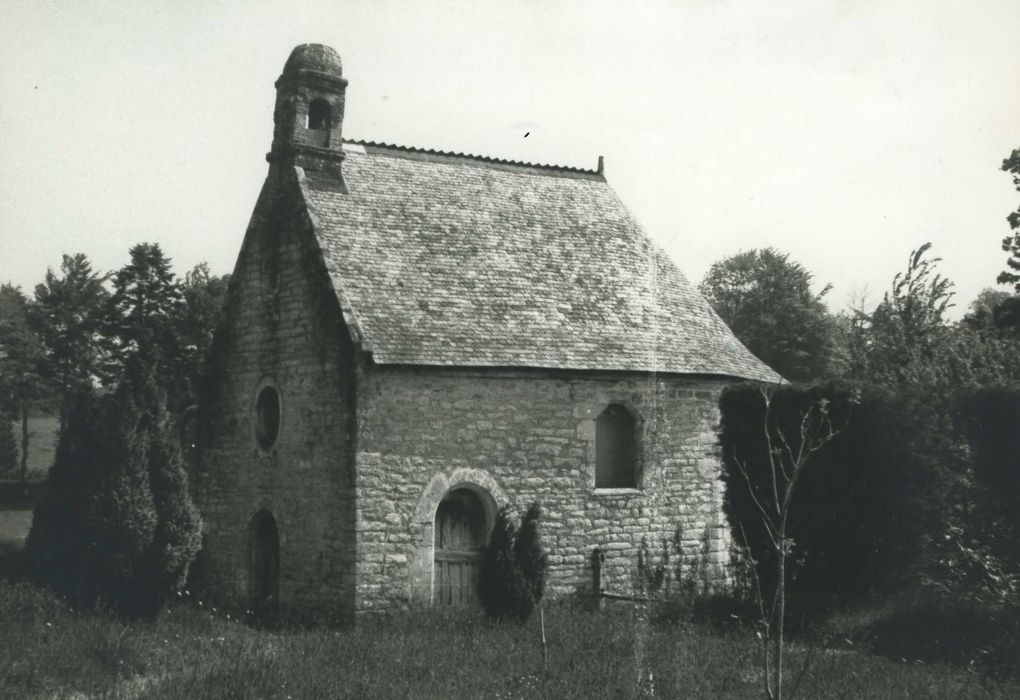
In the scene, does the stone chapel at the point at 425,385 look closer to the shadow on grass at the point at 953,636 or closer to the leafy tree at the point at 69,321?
the shadow on grass at the point at 953,636

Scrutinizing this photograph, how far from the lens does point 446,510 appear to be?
56.9ft

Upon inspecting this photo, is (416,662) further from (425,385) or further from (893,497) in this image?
(893,497)

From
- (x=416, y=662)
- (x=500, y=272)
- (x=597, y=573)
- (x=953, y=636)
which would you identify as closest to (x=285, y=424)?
(x=500, y=272)

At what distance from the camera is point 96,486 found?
15.2m

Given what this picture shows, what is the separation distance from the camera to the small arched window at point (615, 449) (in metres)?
18.6

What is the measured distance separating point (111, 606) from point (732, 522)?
1025cm

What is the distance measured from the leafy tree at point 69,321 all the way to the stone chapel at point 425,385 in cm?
2386

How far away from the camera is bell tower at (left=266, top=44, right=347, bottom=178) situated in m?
19.5

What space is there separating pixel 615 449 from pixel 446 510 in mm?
3616

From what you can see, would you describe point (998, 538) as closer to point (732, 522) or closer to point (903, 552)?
point (903, 552)

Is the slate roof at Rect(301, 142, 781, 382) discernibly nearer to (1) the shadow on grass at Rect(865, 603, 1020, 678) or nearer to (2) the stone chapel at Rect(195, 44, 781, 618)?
(2) the stone chapel at Rect(195, 44, 781, 618)

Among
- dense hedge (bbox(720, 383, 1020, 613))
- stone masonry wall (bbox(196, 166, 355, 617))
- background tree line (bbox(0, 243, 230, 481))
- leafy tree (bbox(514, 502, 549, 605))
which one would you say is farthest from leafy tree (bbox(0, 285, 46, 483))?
dense hedge (bbox(720, 383, 1020, 613))

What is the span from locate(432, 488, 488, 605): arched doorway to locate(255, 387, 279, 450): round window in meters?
3.85

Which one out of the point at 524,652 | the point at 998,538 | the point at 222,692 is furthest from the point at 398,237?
the point at 998,538
